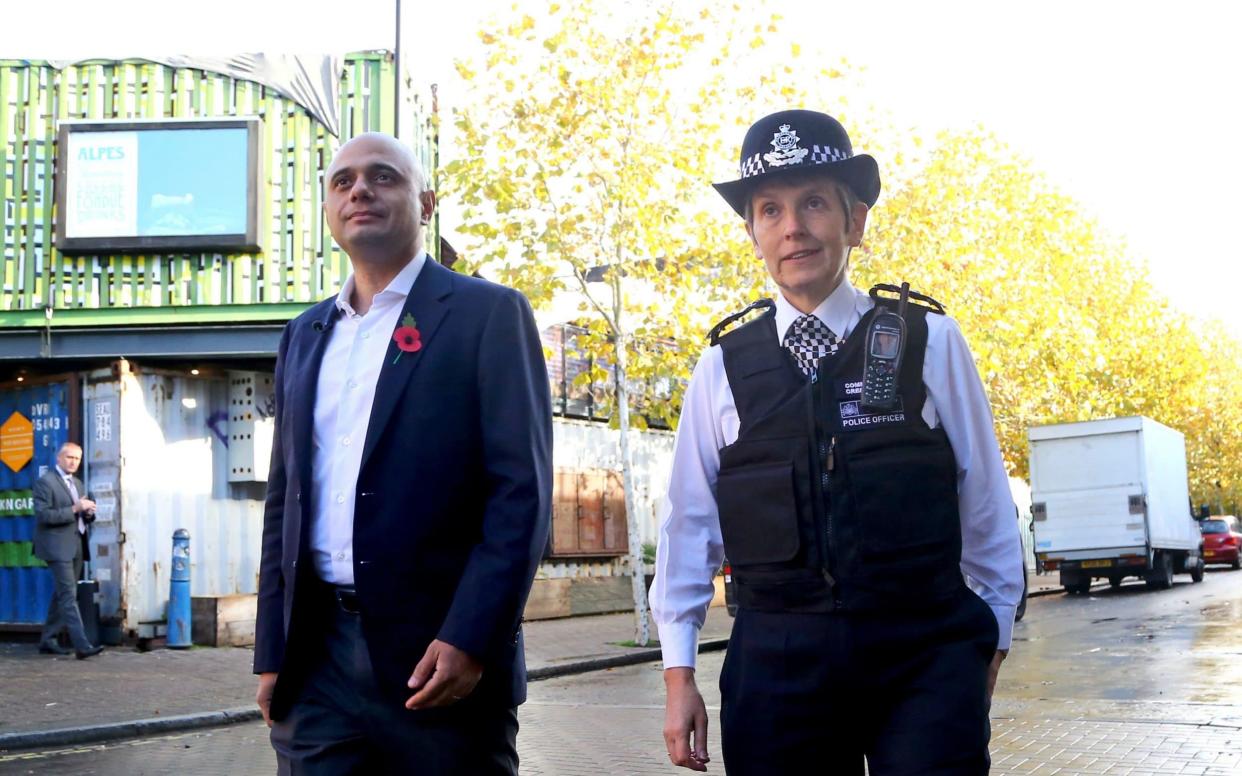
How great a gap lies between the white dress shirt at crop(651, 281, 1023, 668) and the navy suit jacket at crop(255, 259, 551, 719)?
0.99ft

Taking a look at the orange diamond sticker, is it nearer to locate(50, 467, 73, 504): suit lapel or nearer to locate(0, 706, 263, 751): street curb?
locate(50, 467, 73, 504): suit lapel

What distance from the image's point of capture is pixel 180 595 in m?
15.7

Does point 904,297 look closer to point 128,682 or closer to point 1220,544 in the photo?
point 128,682

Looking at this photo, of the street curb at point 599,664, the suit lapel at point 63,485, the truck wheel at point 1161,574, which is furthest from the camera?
the truck wheel at point 1161,574

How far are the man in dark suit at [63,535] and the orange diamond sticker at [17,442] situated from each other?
6.88 ft

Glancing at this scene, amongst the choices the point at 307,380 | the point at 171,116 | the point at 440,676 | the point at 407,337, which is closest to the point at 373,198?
the point at 407,337

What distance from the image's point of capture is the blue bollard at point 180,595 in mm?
15711

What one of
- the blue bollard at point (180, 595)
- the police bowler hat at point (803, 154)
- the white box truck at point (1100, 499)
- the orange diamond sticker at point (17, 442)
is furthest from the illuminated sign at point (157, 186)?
the white box truck at point (1100, 499)

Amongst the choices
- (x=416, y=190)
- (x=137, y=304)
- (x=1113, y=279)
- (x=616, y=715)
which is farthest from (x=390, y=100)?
(x=1113, y=279)

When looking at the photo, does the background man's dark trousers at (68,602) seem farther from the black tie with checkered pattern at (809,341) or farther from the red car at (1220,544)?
the red car at (1220,544)

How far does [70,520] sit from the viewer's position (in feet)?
48.2

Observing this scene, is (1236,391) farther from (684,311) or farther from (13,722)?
(13,722)

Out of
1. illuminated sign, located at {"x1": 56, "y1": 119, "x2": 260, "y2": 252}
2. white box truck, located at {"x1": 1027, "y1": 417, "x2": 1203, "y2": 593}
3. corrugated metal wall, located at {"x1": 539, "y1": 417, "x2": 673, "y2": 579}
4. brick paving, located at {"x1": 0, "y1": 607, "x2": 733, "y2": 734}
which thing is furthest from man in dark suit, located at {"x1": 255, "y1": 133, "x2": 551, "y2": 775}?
white box truck, located at {"x1": 1027, "y1": 417, "x2": 1203, "y2": 593}

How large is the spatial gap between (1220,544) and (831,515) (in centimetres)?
4760
